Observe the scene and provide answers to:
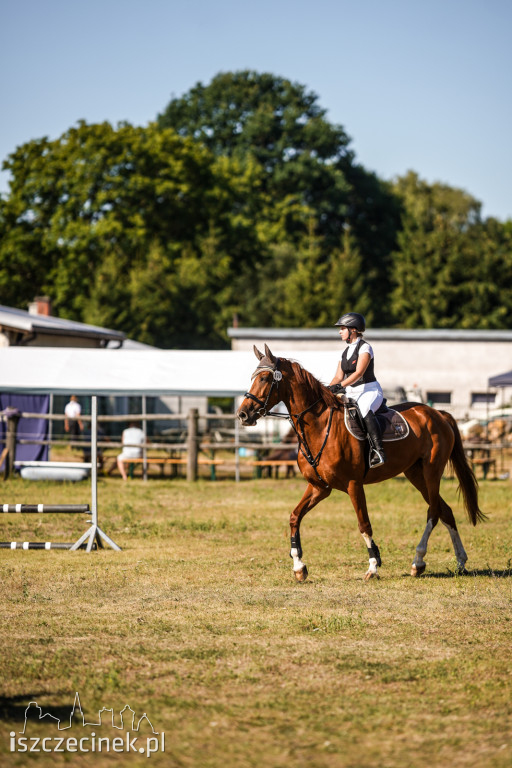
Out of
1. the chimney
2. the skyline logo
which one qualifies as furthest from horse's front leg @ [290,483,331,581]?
the chimney

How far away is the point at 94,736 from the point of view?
Answer: 5.13 m

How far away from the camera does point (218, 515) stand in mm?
16516

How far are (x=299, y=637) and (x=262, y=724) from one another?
2.11m

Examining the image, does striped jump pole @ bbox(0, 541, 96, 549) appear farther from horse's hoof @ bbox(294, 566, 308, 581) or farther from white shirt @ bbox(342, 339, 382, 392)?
white shirt @ bbox(342, 339, 382, 392)

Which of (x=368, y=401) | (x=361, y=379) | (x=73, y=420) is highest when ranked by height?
(x=361, y=379)

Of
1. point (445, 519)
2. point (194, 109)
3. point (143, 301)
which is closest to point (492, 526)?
point (445, 519)

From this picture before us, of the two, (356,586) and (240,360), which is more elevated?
(240,360)

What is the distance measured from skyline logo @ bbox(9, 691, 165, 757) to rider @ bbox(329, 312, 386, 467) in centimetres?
520

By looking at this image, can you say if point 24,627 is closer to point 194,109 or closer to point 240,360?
point 240,360

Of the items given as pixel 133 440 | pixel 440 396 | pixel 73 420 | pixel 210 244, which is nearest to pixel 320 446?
pixel 133 440

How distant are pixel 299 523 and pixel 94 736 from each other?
5.15m

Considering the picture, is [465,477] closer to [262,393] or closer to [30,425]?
[262,393]

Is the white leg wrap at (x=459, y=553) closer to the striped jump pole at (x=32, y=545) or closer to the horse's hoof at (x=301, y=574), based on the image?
the horse's hoof at (x=301, y=574)

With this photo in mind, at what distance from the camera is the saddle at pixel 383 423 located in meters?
10.2
